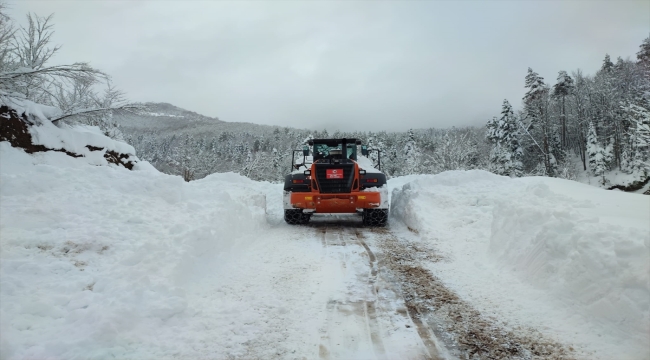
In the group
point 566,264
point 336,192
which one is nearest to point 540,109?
point 336,192

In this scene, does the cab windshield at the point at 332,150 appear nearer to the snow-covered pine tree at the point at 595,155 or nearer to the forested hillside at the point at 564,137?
the forested hillside at the point at 564,137

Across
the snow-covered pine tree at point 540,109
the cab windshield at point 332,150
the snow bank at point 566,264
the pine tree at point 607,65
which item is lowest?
the snow bank at point 566,264

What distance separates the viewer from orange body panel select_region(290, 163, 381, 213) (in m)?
9.85

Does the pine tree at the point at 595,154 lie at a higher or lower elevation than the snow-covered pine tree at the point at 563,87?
lower

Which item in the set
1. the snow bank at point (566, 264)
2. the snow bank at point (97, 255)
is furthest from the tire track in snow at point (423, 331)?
the snow bank at point (97, 255)

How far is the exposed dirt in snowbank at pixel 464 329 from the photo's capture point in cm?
320

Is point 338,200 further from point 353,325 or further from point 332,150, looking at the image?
point 353,325

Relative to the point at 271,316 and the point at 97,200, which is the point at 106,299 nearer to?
the point at 271,316

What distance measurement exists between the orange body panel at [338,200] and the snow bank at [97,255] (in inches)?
86.4

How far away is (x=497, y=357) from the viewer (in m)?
3.12

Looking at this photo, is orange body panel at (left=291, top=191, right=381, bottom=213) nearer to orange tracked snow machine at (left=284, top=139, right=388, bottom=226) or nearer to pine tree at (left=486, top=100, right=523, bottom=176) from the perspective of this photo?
orange tracked snow machine at (left=284, top=139, right=388, bottom=226)

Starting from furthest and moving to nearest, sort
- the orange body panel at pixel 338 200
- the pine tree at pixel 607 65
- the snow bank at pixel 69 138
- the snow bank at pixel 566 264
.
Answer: the pine tree at pixel 607 65, the orange body panel at pixel 338 200, the snow bank at pixel 69 138, the snow bank at pixel 566 264

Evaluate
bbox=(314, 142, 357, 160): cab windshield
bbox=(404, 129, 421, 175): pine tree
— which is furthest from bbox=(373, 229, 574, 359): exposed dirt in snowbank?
bbox=(404, 129, 421, 175): pine tree

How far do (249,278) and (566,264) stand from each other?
13.4ft
